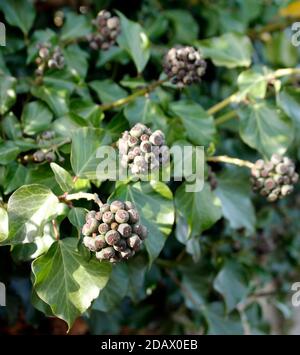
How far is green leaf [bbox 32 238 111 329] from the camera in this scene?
0.96 metres

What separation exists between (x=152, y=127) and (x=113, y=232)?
1.44 ft

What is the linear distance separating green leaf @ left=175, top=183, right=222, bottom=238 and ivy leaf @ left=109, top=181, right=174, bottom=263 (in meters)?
0.11

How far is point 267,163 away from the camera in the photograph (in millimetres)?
1234

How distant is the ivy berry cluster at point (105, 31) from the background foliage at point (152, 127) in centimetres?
4

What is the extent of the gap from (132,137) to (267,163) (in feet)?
1.22

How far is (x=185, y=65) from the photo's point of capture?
3.95ft

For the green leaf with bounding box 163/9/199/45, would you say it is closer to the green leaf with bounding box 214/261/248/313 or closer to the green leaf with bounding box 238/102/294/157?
the green leaf with bounding box 238/102/294/157

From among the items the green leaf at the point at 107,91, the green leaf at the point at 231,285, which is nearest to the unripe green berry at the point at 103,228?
the green leaf at the point at 107,91

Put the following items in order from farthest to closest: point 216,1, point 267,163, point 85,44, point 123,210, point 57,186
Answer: point 216,1 < point 85,44 < point 267,163 < point 57,186 < point 123,210
